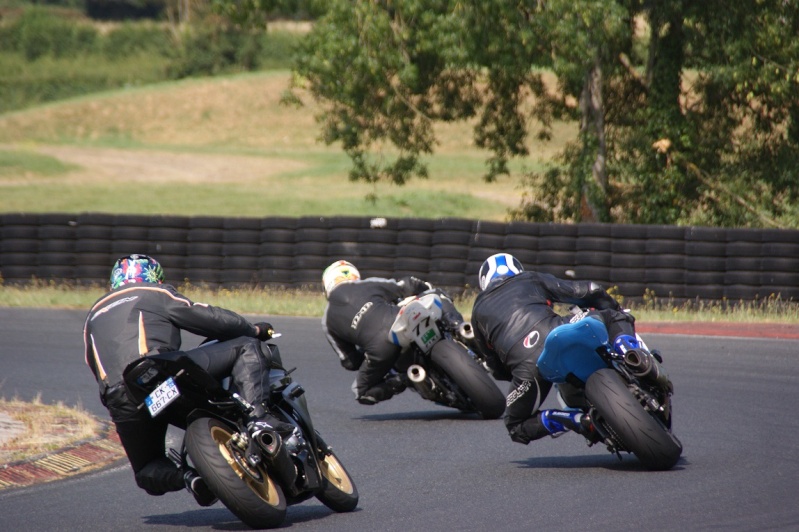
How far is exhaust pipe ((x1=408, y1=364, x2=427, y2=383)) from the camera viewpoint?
924 centimetres

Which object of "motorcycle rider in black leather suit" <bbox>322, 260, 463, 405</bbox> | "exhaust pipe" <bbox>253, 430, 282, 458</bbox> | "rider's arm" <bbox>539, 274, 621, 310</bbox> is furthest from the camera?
"motorcycle rider in black leather suit" <bbox>322, 260, 463, 405</bbox>

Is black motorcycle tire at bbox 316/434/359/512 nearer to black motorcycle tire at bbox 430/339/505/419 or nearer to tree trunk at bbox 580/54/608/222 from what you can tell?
black motorcycle tire at bbox 430/339/505/419

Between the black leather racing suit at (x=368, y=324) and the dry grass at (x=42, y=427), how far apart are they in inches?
81.5

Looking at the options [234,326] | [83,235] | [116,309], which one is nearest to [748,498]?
[234,326]

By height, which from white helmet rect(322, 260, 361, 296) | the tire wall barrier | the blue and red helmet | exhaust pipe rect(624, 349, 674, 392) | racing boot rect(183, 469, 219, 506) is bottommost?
the tire wall barrier

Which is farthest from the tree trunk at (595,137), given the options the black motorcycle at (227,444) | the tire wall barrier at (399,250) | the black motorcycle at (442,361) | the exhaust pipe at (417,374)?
the black motorcycle at (227,444)

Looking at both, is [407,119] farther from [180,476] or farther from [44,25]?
[44,25]

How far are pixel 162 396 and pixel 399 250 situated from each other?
1213 cm

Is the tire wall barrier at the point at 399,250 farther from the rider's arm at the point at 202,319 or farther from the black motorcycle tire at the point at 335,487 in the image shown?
the rider's arm at the point at 202,319

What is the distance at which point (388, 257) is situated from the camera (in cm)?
1770

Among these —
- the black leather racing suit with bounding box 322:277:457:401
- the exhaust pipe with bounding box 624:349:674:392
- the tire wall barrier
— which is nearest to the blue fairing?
the exhaust pipe with bounding box 624:349:674:392

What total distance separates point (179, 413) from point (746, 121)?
16.9 m

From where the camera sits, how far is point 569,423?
7188 mm

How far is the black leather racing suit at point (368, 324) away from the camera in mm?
9469
